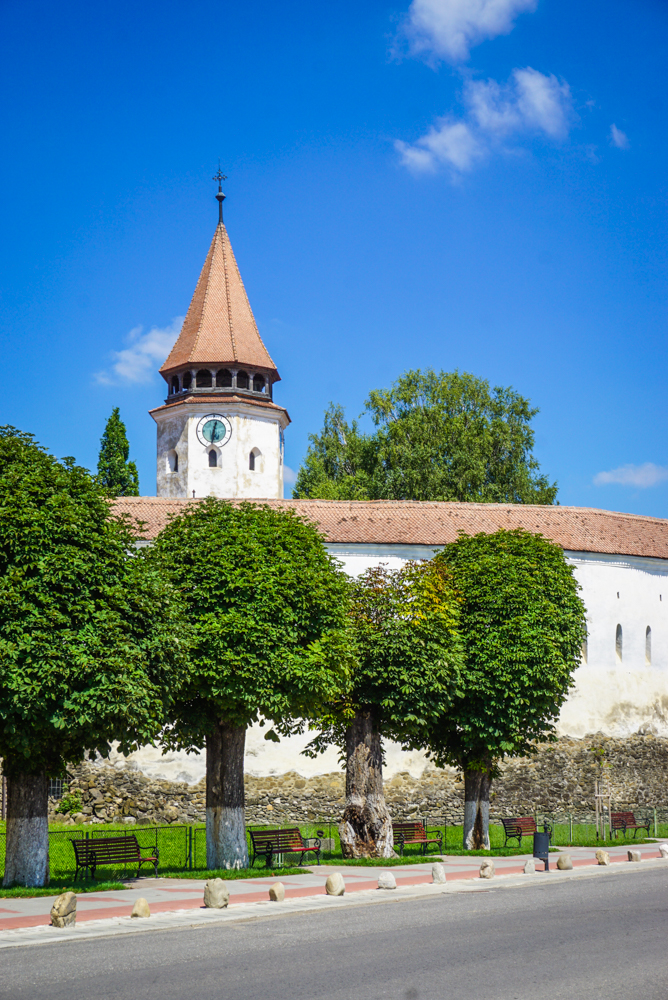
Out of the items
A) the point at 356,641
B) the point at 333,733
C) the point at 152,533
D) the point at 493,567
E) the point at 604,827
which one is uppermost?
the point at 152,533

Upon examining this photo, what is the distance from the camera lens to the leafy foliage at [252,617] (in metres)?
21.9

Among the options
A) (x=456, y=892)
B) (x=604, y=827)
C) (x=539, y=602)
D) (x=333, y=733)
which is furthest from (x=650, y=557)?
(x=456, y=892)

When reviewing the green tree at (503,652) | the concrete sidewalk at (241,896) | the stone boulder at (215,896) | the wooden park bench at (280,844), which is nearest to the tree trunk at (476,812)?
the green tree at (503,652)

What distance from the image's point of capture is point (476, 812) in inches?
1110

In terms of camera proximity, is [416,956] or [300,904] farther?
[300,904]

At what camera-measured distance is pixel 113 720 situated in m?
19.4

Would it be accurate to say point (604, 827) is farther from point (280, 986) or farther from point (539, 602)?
point (280, 986)

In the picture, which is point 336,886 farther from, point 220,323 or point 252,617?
point 220,323

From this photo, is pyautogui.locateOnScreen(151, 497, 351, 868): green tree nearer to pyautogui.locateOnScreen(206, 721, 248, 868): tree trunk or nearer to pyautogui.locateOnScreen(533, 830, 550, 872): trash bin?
pyautogui.locateOnScreen(206, 721, 248, 868): tree trunk

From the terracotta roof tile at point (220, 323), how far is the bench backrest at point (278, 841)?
1262 inches

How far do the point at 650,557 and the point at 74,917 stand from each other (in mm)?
31601

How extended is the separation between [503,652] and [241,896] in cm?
1134

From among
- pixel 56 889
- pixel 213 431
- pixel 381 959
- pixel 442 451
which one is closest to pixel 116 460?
pixel 213 431

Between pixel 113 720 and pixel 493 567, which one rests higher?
pixel 493 567
